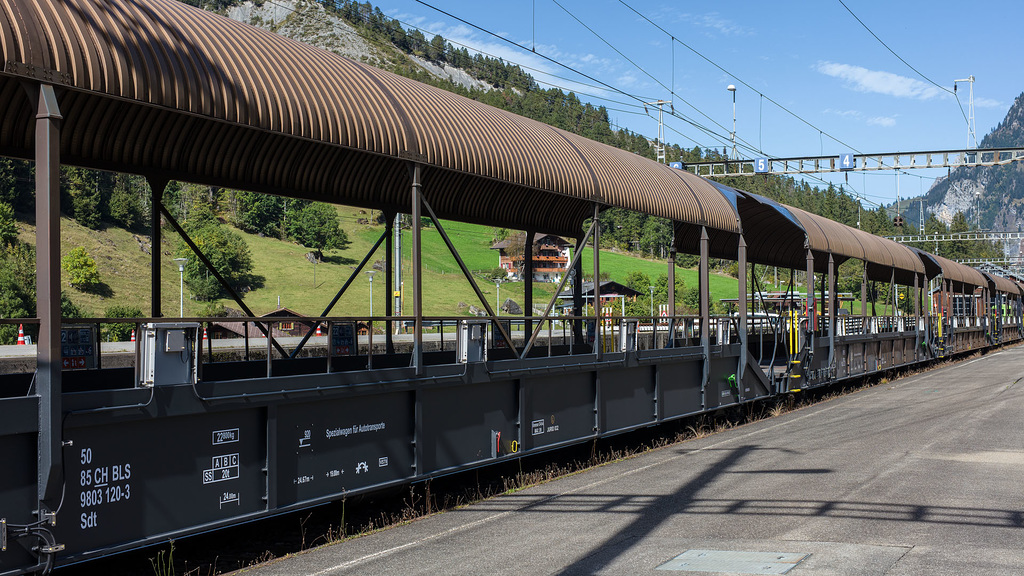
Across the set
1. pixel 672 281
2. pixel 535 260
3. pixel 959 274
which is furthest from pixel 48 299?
pixel 535 260

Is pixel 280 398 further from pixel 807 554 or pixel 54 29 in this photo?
pixel 807 554

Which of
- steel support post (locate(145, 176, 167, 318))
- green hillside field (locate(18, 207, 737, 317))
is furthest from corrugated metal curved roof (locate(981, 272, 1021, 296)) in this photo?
steel support post (locate(145, 176, 167, 318))

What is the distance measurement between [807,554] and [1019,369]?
30.8 metres

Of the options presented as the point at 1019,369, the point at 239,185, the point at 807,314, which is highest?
the point at 239,185

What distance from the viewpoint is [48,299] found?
6477 mm

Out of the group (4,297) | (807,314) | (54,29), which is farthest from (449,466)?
(4,297)

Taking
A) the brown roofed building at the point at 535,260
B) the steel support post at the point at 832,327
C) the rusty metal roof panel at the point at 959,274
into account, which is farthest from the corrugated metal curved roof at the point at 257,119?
the brown roofed building at the point at 535,260

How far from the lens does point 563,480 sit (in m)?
12.7

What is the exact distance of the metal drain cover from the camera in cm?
761

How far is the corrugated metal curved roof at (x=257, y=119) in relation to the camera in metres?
7.12

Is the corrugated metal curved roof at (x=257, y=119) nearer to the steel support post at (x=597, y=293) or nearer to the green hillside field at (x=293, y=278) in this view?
the steel support post at (x=597, y=293)

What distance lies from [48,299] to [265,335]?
513 cm

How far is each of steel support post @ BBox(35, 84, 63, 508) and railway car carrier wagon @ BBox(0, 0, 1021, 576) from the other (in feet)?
0.05

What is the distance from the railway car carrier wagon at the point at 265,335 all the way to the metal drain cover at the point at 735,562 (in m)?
3.50
